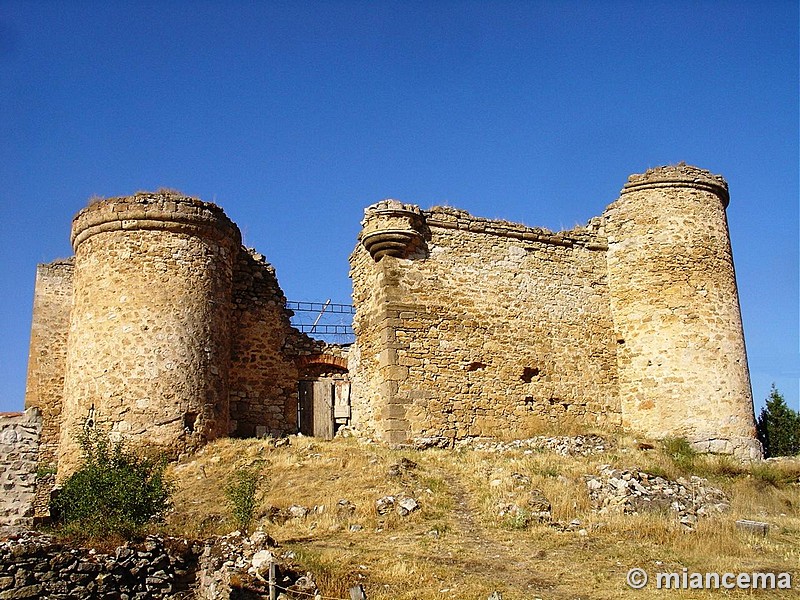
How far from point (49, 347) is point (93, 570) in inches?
464

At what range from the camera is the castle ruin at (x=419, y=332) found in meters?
14.2

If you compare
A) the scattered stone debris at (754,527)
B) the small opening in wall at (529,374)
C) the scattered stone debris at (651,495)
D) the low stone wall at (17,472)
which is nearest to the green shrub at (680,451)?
the scattered stone debris at (651,495)

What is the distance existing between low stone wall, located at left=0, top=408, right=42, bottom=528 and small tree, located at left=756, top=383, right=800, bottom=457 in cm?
1654

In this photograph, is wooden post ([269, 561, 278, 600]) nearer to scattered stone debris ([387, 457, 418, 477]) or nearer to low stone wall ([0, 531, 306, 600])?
low stone wall ([0, 531, 306, 600])

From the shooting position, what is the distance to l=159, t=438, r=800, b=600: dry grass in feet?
27.2

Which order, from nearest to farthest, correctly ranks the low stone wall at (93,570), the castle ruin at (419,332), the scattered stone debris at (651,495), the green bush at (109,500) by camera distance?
the low stone wall at (93,570) < the green bush at (109,500) < the scattered stone debris at (651,495) < the castle ruin at (419,332)

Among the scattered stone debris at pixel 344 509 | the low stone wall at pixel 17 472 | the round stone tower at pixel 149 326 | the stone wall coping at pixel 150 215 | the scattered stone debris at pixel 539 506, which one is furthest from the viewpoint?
the stone wall coping at pixel 150 215

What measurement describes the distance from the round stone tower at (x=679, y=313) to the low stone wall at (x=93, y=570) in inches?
431

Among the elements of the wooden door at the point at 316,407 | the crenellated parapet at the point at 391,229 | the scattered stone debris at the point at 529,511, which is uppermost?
the crenellated parapet at the point at 391,229

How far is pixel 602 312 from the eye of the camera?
17.3m

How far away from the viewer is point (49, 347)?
18016 mm

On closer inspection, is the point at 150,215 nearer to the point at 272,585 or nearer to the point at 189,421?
the point at 189,421

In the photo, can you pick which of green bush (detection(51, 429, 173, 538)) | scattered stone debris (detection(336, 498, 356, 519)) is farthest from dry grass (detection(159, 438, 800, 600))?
green bush (detection(51, 429, 173, 538))

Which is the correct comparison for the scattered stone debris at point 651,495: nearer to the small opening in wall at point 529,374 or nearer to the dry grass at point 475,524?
the dry grass at point 475,524
